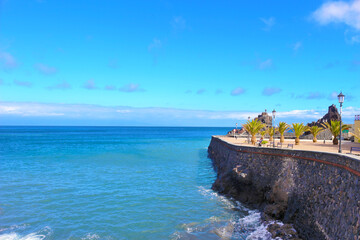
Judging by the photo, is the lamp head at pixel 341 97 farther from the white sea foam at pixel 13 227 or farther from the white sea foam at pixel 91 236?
the white sea foam at pixel 13 227

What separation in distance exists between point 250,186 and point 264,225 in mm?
5330

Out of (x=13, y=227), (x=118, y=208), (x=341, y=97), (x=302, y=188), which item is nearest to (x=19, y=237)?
(x=13, y=227)

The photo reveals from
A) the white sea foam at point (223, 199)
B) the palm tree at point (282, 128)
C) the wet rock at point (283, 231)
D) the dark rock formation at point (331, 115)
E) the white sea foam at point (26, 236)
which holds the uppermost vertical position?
the dark rock formation at point (331, 115)

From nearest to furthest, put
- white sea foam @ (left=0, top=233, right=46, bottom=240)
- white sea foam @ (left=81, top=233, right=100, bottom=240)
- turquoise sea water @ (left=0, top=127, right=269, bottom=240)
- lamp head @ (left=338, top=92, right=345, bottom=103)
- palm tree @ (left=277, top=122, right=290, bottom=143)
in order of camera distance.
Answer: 1. white sea foam @ (left=0, top=233, right=46, bottom=240)
2. white sea foam @ (left=81, top=233, right=100, bottom=240)
3. turquoise sea water @ (left=0, top=127, right=269, bottom=240)
4. lamp head @ (left=338, top=92, right=345, bottom=103)
5. palm tree @ (left=277, top=122, right=290, bottom=143)

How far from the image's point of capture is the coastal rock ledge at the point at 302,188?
1052cm

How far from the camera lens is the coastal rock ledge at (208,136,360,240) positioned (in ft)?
34.5

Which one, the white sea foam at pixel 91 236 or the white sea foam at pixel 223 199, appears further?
the white sea foam at pixel 223 199

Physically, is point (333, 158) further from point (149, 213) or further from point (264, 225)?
point (149, 213)

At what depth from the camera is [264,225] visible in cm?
1498

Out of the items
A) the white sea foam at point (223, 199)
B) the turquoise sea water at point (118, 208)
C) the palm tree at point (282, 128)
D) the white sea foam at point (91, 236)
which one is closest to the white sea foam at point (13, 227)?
the turquoise sea water at point (118, 208)

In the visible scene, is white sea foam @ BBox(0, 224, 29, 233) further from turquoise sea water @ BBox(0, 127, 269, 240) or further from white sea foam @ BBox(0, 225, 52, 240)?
white sea foam @ BBox(0, 225, 52, 240)

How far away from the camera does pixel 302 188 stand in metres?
14.8

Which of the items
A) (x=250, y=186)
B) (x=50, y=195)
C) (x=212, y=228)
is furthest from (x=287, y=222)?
(x=50, y=195)

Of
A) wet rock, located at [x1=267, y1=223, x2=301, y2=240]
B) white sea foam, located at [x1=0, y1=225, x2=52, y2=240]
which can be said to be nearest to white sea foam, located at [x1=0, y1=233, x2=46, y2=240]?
white sea foam, located at [x1=0, y1=225, x2=52, y2=240]
